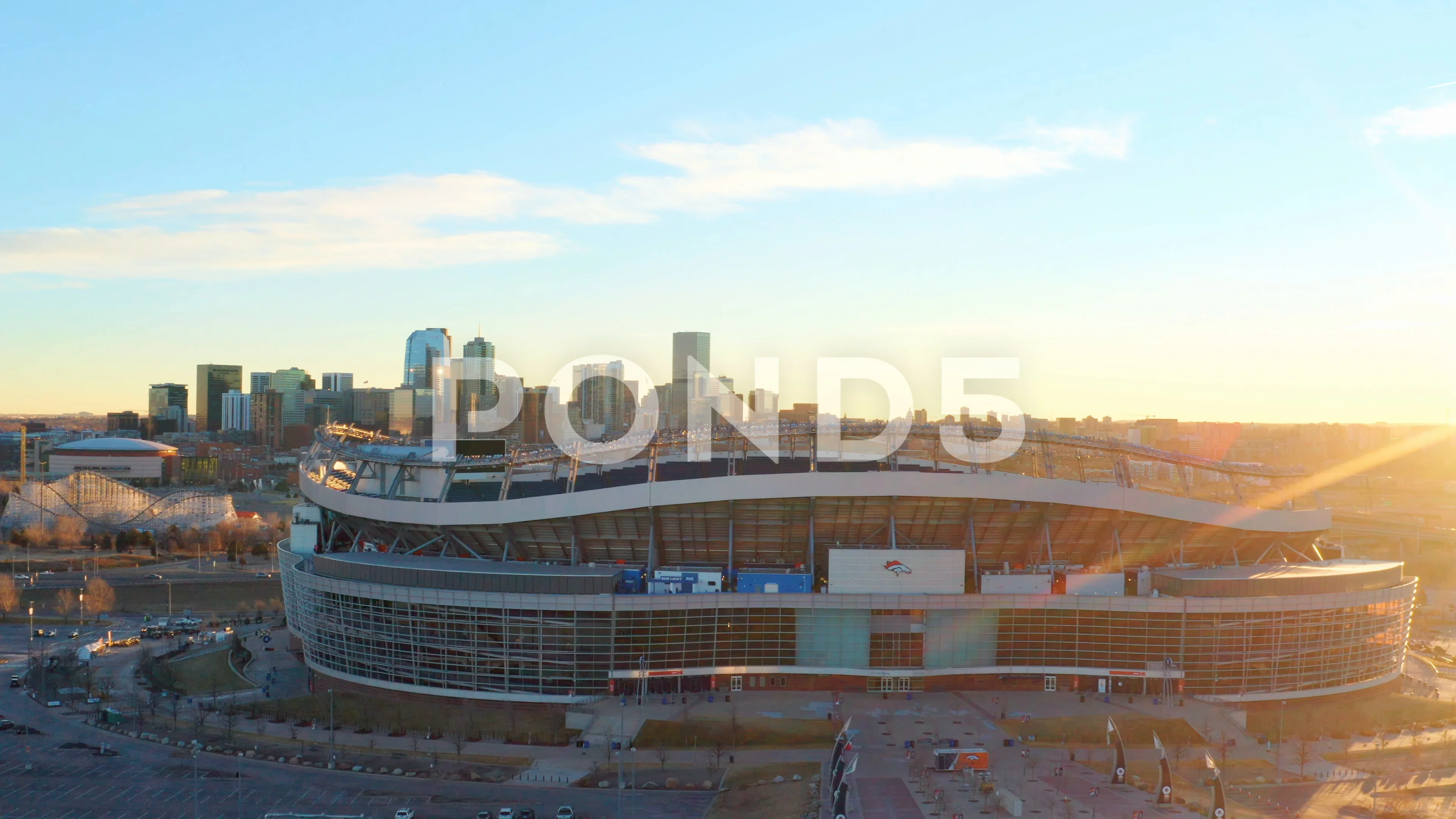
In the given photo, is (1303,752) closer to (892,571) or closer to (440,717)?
(892,571)

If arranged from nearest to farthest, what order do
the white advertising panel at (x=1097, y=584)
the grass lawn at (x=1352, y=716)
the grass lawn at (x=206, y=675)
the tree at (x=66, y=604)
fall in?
the grass lawn at (x=1352, y=716)
the white advertising panel at (x=1097, y=584)
the grass lawn at (x=206, y=675)
the tree at (x=66, y=604)

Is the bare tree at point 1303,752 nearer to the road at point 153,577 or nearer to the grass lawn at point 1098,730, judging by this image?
the grass lawn at point 1098,730

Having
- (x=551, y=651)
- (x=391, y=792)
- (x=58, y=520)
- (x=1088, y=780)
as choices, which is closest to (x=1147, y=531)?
(x=1088, y=780)

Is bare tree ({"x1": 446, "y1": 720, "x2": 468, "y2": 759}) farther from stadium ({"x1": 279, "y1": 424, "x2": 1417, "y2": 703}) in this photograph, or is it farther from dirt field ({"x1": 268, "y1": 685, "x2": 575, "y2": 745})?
stadium ({"x1": 279, "y1": 424, "x2": 1417, "y2": 703})

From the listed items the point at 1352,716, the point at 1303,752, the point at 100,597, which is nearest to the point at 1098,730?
the point at 1303,752

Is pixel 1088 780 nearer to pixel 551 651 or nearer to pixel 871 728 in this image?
pixel 871 728

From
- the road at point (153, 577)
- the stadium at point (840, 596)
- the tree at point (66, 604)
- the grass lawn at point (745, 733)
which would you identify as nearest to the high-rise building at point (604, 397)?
the road at point (153, 577)

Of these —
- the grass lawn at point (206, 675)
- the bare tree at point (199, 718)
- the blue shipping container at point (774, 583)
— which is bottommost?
the grass lawn at point (206, 675)
